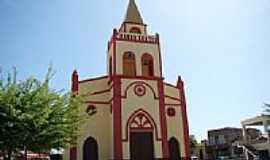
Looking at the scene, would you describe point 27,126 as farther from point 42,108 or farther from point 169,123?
point 169,123

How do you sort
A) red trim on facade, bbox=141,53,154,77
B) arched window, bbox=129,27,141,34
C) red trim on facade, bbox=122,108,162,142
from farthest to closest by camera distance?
1. arched window, bbox=129,27,141,34
2. red trim on facade, bbox=141,53,154,77
3. red trim on facade, bbox=122,108,162,142

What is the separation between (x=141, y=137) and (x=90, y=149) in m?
4.21

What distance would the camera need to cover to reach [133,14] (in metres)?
30.6

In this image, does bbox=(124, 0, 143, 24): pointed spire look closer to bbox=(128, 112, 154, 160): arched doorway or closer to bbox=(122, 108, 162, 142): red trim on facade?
bbox=(122, 108, 162, 142): red trim on facade

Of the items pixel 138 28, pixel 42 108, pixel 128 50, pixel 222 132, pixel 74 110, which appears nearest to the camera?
pixel 42 108

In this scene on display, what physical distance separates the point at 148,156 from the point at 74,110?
969 cm

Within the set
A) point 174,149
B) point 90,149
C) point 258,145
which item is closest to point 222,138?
point 258,145

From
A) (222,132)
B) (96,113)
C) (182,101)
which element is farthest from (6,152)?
(222,132)

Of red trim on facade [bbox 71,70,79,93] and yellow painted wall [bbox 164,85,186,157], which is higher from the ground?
red trim on facade [bbox 71,70,79,93]

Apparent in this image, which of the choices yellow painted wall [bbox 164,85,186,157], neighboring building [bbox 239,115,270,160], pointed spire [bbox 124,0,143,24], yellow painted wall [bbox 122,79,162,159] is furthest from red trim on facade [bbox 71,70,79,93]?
neighboring building [bbox 239,115,270,160]

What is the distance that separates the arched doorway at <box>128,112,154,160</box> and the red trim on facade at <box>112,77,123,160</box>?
1.05 m

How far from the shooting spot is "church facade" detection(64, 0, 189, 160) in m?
25.3

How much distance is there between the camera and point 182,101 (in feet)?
94.8

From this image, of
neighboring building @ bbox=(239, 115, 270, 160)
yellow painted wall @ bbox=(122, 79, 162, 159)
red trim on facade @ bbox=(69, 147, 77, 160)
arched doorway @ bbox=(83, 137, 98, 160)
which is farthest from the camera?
neighboring building @ bbox=(239, 115, 270, 160)
